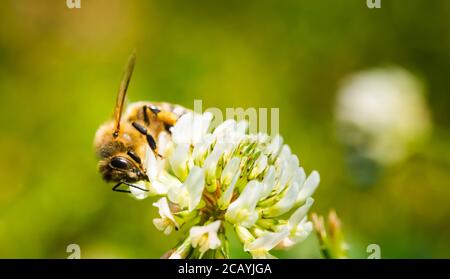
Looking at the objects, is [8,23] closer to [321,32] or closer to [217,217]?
[321,32]

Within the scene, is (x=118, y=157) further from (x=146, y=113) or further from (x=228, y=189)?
(x=228, y=189)

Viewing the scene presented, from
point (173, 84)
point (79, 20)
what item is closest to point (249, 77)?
point (173, 84)

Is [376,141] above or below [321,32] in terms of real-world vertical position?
below

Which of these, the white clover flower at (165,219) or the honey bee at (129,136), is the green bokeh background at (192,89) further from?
the white clover flower at (165,219)

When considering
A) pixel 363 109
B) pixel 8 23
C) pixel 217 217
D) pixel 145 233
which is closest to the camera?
pixel 217 217

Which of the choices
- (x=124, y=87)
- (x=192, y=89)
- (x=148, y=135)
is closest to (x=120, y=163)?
(x=148, y=135)

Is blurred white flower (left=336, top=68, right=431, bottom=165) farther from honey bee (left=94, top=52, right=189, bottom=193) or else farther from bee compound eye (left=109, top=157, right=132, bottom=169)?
bee compound eye (left=109, top=157, right=132, bottom=169)
